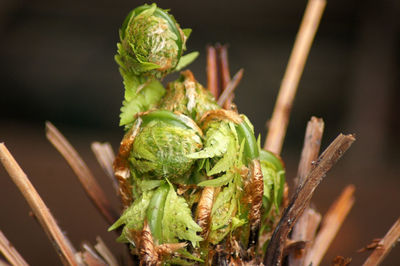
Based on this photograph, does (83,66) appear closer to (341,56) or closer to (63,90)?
(63,90)

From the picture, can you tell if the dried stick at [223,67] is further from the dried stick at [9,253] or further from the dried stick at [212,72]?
the dried stick at [9,253]

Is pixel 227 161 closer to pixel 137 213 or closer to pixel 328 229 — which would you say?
pixel 137 213

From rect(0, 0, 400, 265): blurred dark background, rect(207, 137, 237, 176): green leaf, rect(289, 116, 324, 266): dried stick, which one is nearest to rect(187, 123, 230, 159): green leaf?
rect(207, 137, 237, 176): green leaf

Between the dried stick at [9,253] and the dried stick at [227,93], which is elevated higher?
the dried stick at [227,93]

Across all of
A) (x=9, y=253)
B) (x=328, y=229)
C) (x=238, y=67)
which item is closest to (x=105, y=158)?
(x=9, y=253)

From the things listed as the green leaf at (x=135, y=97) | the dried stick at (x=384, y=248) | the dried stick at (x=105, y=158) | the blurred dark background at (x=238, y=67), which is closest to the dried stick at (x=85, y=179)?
the dried stick at (x=105, y=158)

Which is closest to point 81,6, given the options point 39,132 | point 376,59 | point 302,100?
point 39,132
